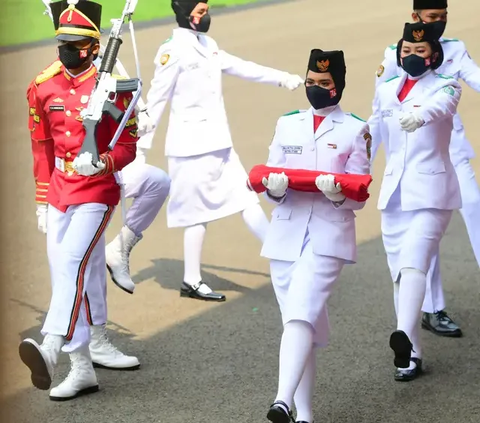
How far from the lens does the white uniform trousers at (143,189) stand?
6.51m

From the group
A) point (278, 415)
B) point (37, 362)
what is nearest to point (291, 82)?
point (37, 362)

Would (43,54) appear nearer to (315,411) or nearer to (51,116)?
(51,116)

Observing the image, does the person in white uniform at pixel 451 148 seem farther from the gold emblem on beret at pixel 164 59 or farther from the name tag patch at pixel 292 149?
the gold emblem on beret at pixel 164 59

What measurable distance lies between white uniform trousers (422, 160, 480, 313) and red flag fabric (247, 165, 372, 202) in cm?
175

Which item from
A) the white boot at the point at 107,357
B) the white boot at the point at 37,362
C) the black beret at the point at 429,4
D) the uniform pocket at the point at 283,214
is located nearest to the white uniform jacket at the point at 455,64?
the black beret at the point at 429,4

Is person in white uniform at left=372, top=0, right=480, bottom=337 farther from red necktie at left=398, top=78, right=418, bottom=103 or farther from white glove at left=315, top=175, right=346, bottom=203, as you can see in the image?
white glove at left=315, top=175, right=346, bottom=203

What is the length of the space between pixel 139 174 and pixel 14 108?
535 centimetres

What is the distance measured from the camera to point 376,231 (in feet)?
28.5

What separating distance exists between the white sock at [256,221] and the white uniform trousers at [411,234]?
1566 millimetres

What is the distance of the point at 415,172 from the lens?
5562 millimetres

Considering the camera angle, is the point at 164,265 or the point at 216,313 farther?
the point at 164,265

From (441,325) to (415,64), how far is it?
1.73 metres

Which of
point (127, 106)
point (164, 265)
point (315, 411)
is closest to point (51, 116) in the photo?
point (127, 106)

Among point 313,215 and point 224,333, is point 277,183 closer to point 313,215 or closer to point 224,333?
point 313,215
